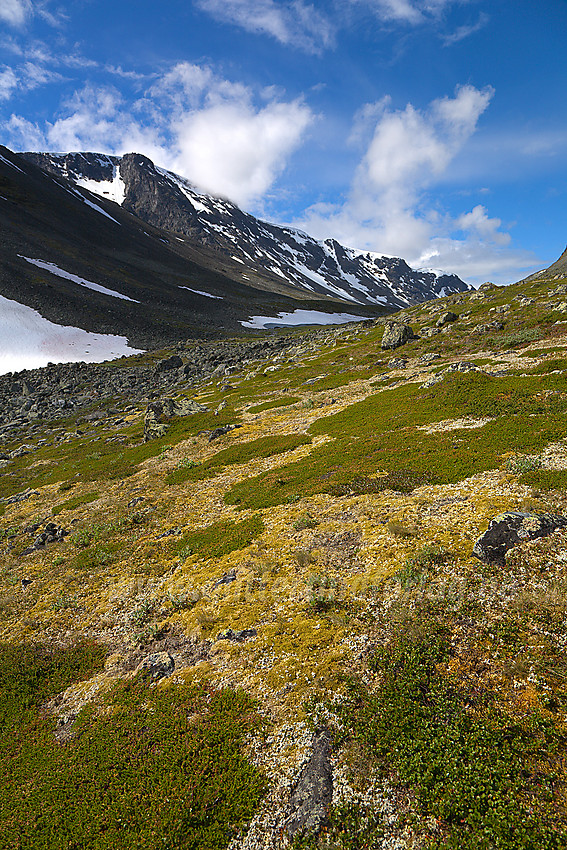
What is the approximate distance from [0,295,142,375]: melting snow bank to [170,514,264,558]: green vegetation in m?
73.5

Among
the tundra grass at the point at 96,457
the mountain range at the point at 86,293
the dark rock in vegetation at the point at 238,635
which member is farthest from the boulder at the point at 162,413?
the mountain range at the point at 86,293

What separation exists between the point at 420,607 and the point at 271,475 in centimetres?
1307

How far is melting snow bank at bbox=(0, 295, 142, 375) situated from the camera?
74.6 m

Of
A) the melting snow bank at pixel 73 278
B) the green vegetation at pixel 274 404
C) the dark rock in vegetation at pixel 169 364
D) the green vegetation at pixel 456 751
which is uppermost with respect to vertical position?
the melting snow bank at pixel 73 278

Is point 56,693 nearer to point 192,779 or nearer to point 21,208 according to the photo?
point 192,779

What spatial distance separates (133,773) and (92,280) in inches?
5858

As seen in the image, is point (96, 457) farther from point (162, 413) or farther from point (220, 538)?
point (220, 538)

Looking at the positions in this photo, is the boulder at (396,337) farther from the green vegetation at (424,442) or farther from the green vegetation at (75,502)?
the green vegetation at (75,502)

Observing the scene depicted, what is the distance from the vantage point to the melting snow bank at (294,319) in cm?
15088

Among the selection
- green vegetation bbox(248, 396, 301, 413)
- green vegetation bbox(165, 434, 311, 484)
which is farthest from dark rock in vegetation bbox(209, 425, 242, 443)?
green vegetation bbox(248, 396, 301, 413)

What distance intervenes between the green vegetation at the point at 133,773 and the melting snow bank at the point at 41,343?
7947 centimetres

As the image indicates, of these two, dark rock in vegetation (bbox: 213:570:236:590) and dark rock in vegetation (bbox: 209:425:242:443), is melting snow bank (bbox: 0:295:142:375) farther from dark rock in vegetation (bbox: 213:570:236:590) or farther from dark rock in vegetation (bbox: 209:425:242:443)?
dark rock in vegetation (bbox: 213:570:236:590)

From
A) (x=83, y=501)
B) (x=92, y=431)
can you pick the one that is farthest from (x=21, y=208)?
(x=83, y=501)

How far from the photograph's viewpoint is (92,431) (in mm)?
43531
